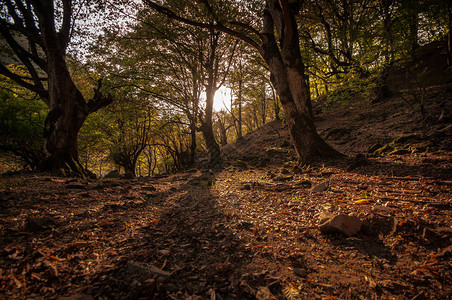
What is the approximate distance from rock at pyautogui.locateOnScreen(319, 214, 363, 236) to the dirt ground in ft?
0.19

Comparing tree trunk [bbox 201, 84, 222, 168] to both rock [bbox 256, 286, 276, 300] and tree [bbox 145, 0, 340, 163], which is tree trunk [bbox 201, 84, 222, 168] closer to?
tree [bbox 145, 0, 340, 163]

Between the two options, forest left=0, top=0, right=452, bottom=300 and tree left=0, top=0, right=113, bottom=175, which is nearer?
forest left=0, top=0, right=452, bottom=300

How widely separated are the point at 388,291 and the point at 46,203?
4698 mm

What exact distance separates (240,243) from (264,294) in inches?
30.8

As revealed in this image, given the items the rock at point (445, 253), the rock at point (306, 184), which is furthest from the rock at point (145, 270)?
the rock at point (306, 184)

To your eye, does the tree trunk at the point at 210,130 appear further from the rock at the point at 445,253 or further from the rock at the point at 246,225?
the rock at the point at 445,253

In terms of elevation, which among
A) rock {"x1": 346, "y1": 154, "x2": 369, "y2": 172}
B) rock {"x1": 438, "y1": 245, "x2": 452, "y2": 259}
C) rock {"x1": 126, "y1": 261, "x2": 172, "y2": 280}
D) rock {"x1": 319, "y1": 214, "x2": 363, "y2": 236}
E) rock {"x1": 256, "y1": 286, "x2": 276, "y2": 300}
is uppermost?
rock {"x1": 346, "y1": 154, "x2": 369, "y2": 172}

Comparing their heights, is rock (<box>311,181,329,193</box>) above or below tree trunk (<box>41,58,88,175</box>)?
below

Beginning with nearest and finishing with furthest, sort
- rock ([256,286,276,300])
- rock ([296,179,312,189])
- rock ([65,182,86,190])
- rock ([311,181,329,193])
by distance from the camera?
1. rock ([256,286,276,300])
2. rock ([311,181,329,193])
3. rock ([296,179,312,189])
4. rock ([65,182,86,190])

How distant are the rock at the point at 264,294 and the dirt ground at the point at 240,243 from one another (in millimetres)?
10

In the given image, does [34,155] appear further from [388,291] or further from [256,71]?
[256,71]

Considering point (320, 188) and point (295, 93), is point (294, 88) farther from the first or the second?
point (320, 188)

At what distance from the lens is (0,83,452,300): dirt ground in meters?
1.40

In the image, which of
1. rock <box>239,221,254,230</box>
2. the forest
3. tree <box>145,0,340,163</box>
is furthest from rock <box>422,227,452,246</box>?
tree <box>145,0,340,163</box>
